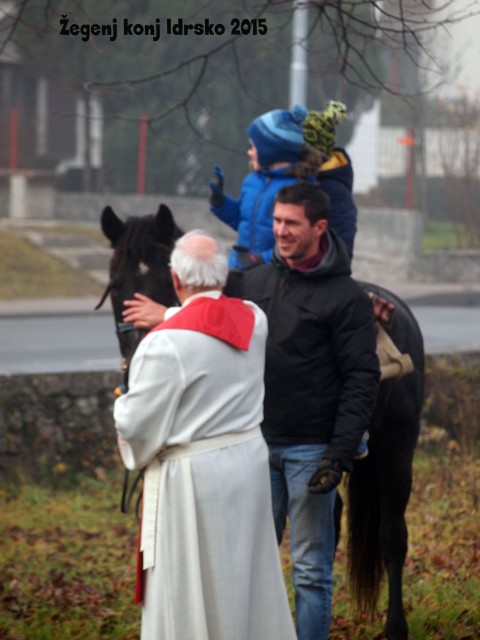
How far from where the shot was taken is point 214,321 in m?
4.51

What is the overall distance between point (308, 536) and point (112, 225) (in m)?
1.74

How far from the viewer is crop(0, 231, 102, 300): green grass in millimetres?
22000

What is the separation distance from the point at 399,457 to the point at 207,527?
1.92 meters

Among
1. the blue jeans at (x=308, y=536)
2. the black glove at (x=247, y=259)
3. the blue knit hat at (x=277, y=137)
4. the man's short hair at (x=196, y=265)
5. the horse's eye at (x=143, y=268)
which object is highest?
the blue knit hat at (x=277, y=137)

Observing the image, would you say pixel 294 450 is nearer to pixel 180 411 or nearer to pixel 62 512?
pixel 180 411

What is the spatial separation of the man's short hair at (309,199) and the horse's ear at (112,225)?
37.6 inches

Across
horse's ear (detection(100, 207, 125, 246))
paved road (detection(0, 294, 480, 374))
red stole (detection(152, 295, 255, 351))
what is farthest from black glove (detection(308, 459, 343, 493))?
paved road (detection(0, 294, 480, 374))

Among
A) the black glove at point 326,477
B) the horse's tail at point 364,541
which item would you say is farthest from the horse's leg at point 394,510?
the black glove at point 326,477

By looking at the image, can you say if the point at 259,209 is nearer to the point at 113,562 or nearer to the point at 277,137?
the point at 277,137

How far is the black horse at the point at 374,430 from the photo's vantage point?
580cm

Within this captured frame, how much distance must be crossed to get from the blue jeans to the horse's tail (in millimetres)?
1080

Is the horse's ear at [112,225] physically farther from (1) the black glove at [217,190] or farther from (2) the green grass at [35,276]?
(2) the green grass at [35,276]

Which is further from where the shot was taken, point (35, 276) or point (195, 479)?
point (35, 276)

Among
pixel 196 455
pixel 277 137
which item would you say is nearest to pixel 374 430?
pixel 277 137
